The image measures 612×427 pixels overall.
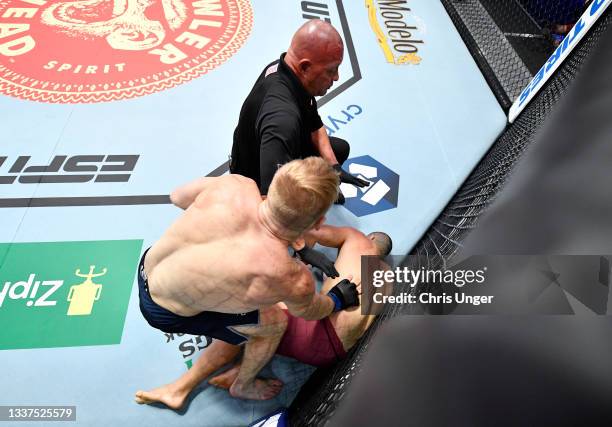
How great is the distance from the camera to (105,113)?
3398 mm

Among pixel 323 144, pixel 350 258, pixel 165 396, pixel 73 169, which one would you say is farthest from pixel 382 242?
pixel 73 169

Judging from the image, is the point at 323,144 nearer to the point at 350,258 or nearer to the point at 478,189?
the point at 350,258

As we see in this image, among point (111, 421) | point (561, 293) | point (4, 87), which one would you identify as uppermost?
point (561, 293)

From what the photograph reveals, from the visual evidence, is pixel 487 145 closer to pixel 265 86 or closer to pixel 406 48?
pixel 406 48

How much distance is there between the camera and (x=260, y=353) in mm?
2010

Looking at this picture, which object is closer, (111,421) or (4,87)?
(111,421)

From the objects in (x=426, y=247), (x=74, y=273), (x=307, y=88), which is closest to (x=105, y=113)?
(x=74, y=273)

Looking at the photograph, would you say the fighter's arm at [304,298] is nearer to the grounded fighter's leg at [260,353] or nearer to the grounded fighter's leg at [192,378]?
the grounded fighter's leg at [260,353]

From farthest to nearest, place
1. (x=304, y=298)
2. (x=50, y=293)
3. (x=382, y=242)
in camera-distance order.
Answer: (x=382, y=242), (x=50, y=293), (x=304, y=298)

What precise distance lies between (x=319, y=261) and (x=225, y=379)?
75cm

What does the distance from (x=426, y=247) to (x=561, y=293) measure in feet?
6.80

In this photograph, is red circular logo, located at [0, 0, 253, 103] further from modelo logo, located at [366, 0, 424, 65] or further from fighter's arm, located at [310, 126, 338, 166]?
fighter's arm, located at [310, 126, 338, 166]

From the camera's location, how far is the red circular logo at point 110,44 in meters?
3.59

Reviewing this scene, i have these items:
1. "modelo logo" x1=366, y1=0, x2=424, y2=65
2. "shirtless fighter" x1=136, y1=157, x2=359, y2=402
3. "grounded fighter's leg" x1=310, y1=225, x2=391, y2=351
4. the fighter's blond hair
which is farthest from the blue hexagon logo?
the fighter's blond hair
